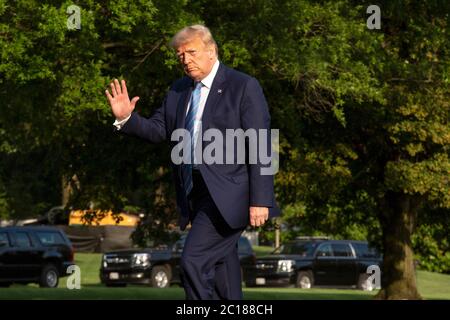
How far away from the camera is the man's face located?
24.0ft

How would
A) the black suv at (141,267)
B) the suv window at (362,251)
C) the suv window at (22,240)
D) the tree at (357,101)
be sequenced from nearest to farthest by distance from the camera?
the tree at (357,101), the suv window at (22,240), the black suv at (141,267), the suv window at (362,251)

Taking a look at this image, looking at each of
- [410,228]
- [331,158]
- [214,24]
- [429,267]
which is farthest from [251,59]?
[429,267]

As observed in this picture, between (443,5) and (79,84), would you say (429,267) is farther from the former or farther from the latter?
(79,84)

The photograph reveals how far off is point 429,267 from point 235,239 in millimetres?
40442

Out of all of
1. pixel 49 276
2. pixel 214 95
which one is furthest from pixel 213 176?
pixel 49 276

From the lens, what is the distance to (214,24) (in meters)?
17.8

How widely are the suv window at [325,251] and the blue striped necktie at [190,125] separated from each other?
3171cm

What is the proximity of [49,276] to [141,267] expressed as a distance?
141 inches

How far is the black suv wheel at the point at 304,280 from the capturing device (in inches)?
1522

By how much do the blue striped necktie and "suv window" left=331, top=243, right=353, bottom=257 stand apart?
32.1 metres

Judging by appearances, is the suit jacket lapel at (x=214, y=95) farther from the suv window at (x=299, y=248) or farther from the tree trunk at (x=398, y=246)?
the suv window at (x=299, y=248)

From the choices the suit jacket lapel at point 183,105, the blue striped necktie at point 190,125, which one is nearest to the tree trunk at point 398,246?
the suit jacket lapel at point 183,105

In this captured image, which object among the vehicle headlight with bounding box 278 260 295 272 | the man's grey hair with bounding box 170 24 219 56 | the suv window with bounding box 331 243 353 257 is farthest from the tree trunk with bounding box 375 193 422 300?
the man's grey hair with bounding box 170 24 219 56

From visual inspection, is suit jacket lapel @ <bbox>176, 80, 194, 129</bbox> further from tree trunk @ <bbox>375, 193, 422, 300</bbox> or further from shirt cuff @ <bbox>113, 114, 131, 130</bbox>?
tree trunk @ <bbox>375, 193, 422, 300</bbox>
